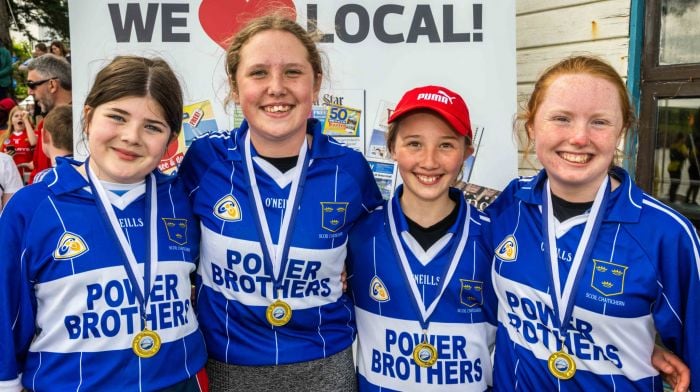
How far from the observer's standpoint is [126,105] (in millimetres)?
1944

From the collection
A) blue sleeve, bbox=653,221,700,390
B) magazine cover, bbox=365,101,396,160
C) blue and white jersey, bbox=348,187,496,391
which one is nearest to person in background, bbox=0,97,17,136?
magazine cover, bbox=365,101,396,160

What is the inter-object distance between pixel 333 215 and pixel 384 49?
122cm

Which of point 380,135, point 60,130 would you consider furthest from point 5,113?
point 380,135

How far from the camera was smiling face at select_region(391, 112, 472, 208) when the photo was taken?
7.25ft

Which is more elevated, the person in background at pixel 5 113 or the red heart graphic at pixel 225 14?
the red heart graphic at pixel 225 14

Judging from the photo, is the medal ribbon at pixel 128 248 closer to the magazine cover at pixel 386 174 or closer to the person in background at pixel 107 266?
the person in background at pixel 107 266

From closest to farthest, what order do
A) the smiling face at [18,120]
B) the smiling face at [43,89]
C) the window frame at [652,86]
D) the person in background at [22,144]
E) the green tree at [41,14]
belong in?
the window frame at [652,86] < the smiling face at [43,89] < the person in background at [22,144] < the smiling face at [18,120] < the green tree at [41,14]

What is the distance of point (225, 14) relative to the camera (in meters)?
3.04

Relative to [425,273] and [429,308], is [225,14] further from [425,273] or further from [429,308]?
[429,308]

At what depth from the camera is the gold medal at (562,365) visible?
189 centimetres

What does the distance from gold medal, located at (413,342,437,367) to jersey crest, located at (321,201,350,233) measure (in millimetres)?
533

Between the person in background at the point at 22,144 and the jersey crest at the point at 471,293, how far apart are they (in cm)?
478

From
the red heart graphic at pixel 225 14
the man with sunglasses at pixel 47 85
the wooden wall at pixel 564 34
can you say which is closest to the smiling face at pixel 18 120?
the man with sunglasses at pixel 47 85

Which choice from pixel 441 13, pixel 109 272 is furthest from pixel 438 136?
pixel 109 272
